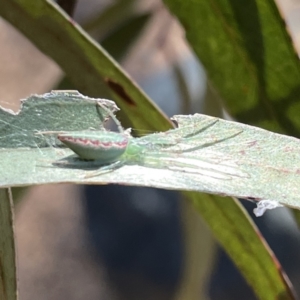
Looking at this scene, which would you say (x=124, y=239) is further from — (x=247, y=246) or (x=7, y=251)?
(x=7, y=251)

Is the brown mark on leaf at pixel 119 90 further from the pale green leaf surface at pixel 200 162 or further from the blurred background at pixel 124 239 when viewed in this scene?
the blurred background at pixel 124 239

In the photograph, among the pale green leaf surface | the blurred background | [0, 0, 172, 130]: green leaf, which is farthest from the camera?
the blurred background

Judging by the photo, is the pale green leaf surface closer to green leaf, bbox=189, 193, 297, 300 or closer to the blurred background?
green leaf, bbox=189, 193, 297, 300

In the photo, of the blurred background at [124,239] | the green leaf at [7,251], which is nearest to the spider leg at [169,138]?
the green leaf at [7,251]

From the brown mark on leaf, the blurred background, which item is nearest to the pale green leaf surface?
the brown mark on leaf

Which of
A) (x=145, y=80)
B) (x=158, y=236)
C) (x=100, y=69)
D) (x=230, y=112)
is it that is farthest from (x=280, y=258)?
(x=100, y=69)

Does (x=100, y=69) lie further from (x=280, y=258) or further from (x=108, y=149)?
(x=280, y=258)
